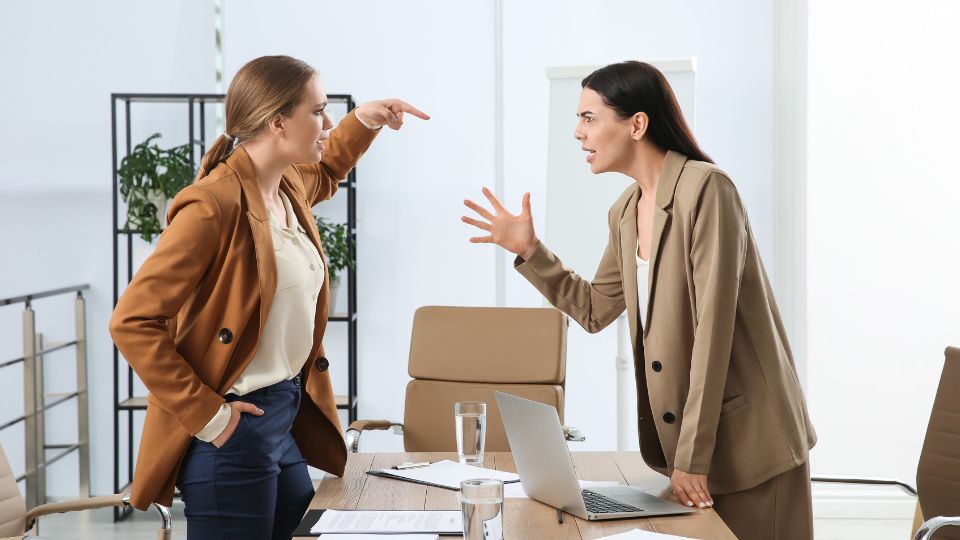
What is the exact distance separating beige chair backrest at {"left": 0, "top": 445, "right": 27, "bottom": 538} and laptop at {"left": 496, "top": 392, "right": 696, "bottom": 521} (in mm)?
1266

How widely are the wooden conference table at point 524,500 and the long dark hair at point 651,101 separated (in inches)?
28.2

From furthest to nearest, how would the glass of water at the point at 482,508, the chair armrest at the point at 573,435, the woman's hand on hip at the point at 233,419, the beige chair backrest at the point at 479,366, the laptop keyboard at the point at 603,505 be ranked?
the beige chair backrest at the point at 479,366 → the chair armrest at the point at 573,435 → the woman's hand on hip at the point at 233,419 → the laptop keyboard at the point at 603,505 → the glass of water at the point at 482,508

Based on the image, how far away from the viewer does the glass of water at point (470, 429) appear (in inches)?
75.7

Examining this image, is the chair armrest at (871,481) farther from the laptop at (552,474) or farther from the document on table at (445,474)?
the document on table at (445,474)

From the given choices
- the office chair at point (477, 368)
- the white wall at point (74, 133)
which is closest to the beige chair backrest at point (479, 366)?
the office chair at point (477, 368)

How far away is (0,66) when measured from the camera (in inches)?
177

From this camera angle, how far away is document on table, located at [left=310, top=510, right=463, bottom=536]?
63.6 inches

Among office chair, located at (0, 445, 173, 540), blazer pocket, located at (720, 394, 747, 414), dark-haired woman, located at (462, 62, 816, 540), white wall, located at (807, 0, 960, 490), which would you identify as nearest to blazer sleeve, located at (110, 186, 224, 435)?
office chair, located at (0, 445, 173, 540)

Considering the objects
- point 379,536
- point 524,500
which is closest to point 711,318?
point 524,500

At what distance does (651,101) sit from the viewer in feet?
6.43

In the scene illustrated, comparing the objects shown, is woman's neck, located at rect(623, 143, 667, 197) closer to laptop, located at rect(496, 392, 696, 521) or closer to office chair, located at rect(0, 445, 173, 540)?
laptop, located at rect(496, 392, 696, 521)

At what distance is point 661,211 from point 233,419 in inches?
37.3

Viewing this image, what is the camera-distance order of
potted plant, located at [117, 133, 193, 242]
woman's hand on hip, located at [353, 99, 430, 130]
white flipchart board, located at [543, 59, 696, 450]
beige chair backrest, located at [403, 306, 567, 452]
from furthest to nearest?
potted plant, located at [117, 133, 193, 242]
white flipchart board, located at [543, 59, 696, 450]
beige chair backrest, located at [403, 306, 567, 452]
woman's hand on hip, located at [353, 99, 430, 130]

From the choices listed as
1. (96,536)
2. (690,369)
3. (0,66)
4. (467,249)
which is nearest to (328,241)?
(467,249)
